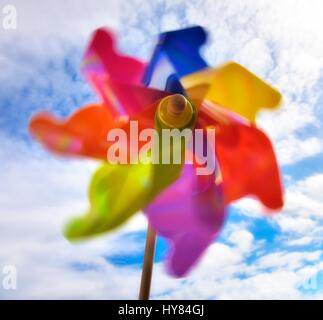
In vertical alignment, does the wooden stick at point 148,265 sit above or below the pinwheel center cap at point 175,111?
below

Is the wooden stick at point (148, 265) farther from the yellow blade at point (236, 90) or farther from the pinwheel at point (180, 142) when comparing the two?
the yellow blade at point (236, 90)

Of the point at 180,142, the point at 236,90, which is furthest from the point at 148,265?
the point at 236,90

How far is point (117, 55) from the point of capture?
1.94m

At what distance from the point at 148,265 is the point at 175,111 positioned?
59cm

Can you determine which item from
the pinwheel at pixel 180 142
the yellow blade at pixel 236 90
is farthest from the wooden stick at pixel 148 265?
the yellow blade at pixel 236 90

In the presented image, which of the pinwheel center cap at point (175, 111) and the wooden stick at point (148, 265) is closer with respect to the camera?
the wooden stick at point (148, 265)

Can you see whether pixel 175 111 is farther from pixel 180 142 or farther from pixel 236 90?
pixel 236 90

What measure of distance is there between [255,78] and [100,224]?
0.83 meters

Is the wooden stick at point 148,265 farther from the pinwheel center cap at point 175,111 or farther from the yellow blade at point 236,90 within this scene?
the yellow blade at point 236,90

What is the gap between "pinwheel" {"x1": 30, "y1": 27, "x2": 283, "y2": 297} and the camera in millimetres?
1779

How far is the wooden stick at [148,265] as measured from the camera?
1.72 meters

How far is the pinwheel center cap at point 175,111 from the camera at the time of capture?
1.87 m
